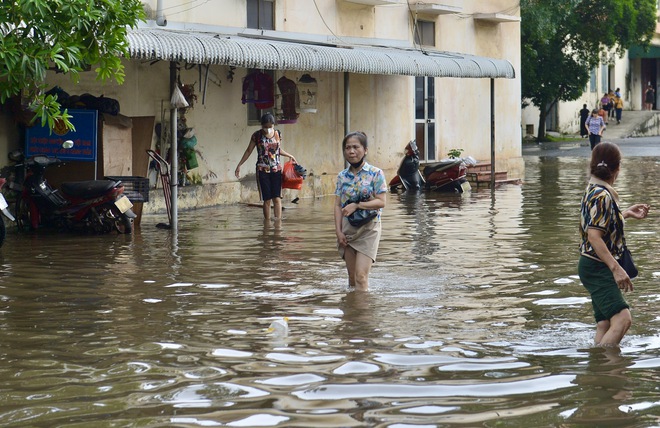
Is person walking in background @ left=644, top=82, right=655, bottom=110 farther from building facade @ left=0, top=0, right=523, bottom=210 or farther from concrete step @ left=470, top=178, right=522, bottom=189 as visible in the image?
concrete step @ left=470, top=178, right=522, bottom=189

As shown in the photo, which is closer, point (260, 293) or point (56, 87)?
point (260, 293)

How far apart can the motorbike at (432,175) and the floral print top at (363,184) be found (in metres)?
12.9

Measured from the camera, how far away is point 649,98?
187ft

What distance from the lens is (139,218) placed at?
15.6 m

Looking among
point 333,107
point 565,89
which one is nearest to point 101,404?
point 333,107

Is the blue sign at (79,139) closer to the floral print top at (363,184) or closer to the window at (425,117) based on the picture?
the floral print top at (363,184)

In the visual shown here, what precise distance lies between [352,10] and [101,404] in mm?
18138

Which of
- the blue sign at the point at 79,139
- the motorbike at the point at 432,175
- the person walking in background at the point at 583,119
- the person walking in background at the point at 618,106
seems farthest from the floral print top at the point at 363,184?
the person walking in background at the point at 618,106

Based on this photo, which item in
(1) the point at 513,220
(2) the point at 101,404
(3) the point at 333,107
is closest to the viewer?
(2) the point at 101,404

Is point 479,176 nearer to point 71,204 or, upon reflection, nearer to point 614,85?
point 71,204

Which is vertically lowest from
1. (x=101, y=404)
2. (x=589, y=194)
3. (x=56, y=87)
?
(x=101, y=404)

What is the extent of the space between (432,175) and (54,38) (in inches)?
548

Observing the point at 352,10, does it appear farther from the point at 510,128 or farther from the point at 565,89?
the point at 565,89

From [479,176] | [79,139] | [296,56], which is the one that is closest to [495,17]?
[479,176]
